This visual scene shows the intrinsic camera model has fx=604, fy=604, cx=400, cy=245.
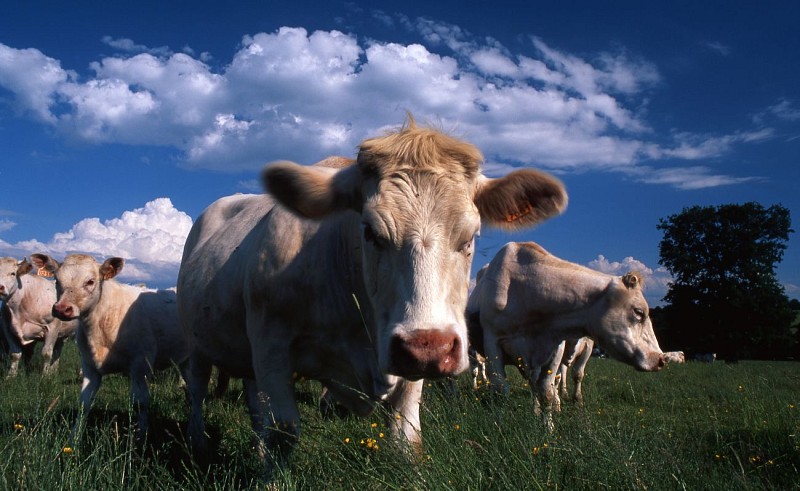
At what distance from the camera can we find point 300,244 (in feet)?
13.3

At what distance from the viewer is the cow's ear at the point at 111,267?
8.91 meters

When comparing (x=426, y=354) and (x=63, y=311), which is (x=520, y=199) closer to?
(x=426, y=354)

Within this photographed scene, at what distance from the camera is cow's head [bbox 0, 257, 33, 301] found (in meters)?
13.5

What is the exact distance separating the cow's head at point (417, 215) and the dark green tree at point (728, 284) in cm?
4220

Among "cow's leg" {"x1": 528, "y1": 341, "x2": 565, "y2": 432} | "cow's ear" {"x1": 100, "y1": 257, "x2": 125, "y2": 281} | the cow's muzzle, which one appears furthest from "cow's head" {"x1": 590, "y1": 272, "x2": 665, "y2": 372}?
the cow's muzzle

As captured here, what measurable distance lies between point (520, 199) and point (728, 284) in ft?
143

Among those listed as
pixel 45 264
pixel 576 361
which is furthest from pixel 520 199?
pixel 45 264

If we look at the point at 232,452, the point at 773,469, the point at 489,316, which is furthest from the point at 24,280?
the point at 773,469

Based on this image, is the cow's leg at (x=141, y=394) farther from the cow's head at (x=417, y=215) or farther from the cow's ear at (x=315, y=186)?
the cow's head at (x=417, y=215)

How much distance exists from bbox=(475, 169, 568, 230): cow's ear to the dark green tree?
4169cm

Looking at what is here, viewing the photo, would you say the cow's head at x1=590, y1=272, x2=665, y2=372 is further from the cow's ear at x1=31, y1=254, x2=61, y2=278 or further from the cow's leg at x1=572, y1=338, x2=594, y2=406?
the cow's ear at x1=31, y1=254, x2=61, y2=278

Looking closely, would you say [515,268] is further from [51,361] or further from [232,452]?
[51,361]

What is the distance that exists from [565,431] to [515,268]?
5841 mm

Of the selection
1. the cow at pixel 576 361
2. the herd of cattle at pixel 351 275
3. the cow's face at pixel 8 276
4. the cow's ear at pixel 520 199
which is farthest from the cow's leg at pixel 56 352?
the cow's ear at pixel 520 199
